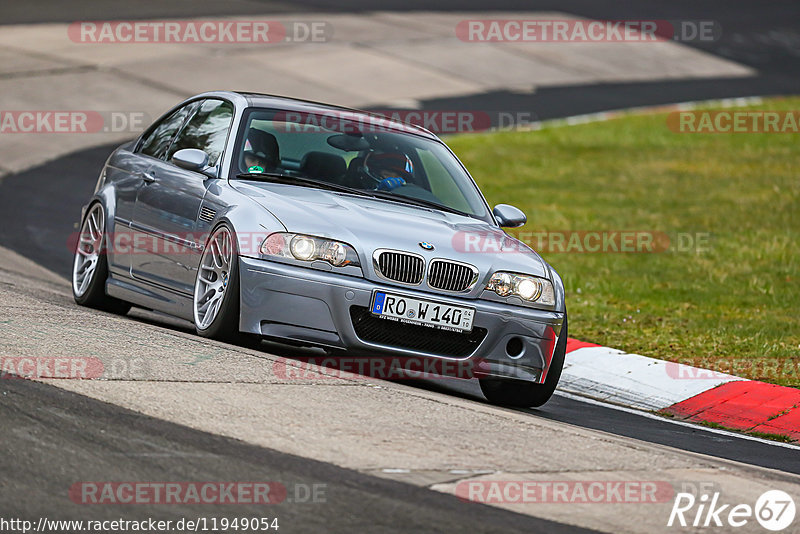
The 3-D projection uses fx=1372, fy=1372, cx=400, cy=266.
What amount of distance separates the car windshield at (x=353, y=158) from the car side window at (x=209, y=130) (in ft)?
0.62

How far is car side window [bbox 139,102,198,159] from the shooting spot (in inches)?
373

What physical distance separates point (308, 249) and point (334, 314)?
0.39 m

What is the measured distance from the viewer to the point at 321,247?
24.5 feet

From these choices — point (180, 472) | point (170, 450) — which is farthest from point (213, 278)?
point (180, 472)

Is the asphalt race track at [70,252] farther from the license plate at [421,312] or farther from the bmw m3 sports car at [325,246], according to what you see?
the license plate at [421,312]

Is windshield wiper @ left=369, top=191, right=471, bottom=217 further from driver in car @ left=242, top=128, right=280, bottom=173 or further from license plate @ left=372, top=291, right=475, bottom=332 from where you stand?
license plate @ left=372, top=291, right=475, bottom=332

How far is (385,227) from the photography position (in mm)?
7699

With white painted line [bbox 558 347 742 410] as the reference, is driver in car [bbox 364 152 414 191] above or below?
above

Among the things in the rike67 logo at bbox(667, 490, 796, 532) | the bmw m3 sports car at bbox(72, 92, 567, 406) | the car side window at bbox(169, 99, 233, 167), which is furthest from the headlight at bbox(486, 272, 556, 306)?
the rike67 logo at bbox(667, 490, 796, 532)

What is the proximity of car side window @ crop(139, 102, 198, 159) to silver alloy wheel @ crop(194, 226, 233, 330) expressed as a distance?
160cm

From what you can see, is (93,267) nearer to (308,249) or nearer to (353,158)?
(353,158)

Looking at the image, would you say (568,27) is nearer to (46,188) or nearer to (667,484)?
(46,188)

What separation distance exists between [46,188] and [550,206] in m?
6.30

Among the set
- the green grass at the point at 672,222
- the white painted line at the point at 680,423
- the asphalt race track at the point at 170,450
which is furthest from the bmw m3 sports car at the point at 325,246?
the green grass at the point at 672,222
